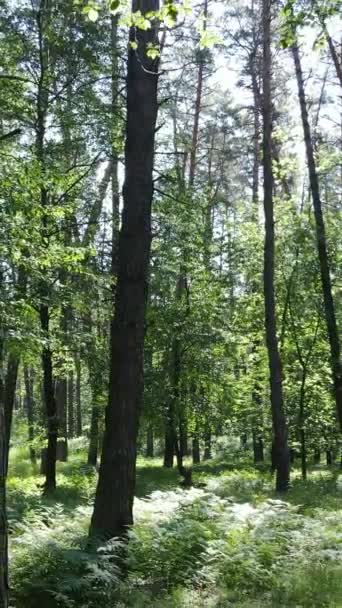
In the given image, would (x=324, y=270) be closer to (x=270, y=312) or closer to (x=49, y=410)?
(x=270, y=312)

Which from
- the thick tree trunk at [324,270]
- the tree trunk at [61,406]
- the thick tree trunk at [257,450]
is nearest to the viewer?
the thick tree trunk at [324,270]

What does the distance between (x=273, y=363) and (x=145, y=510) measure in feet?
19.9

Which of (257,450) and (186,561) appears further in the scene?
(257,450)

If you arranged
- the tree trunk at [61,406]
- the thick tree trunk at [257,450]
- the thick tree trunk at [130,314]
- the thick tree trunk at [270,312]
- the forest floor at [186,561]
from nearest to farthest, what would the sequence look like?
the forest floor at [186,561], the thick tree trunk at [130,314], the thick tree trunk at [270,312], the tree trunk at [61,406], the thick tree trunk at [257,450]

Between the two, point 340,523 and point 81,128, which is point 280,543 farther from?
point 81,128

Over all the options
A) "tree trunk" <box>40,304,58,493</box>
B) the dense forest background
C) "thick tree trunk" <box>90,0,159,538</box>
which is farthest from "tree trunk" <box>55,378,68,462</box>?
"thick tree trunk" <box>90,0,159,538</box>

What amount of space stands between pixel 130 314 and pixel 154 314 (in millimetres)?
8916

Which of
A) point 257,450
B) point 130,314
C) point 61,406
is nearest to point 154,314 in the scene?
point 61,406

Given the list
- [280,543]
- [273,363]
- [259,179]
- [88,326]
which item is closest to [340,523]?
[280,543]

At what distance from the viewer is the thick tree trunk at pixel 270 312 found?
12.7 m

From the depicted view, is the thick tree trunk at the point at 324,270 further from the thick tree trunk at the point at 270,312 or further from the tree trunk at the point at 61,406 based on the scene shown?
the tree trunk at the point at 61,406

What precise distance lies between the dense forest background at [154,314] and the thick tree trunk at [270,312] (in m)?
0.05

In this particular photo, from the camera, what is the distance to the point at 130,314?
21.0 feet

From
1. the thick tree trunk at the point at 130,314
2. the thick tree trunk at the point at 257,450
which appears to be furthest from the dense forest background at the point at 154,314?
the thick tree trunk at the point at 257,450
